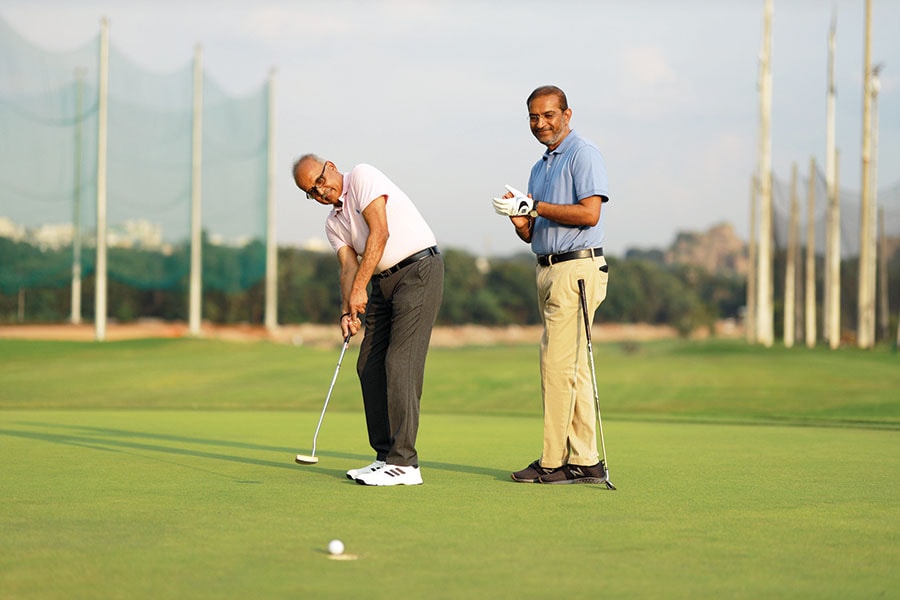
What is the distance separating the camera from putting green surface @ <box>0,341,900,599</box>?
4.08 metres

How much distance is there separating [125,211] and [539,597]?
30.3m

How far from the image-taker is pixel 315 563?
4.34 metres

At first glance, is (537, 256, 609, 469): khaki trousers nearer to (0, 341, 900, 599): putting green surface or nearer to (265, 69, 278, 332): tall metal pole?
(0, 341, 900, 599): putting green surface

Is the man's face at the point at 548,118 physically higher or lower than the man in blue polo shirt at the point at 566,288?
higher

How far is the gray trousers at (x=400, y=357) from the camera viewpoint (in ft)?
23.2

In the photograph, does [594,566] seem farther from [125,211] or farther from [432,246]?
[125,211]

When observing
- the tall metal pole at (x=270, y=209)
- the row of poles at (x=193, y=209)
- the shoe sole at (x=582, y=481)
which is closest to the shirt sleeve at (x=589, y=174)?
the shoe sole at (x=582, y=481)

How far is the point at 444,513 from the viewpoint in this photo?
5.60 metres

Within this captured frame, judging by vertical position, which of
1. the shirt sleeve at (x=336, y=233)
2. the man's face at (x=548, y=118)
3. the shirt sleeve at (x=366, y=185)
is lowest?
the shirt sleeve at (x=336, y=233)

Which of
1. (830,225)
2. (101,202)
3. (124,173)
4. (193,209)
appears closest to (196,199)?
(193,209)

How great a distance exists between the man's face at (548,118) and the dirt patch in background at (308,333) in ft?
67.6

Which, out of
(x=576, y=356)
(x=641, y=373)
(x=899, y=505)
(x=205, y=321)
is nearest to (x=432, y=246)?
(x=576, y=356)

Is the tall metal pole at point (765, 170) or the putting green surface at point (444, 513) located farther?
the tall metal pole at point (765, 170)

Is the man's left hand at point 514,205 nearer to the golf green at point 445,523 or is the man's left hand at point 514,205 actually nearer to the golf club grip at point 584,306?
the golf club grip at point 584,306
